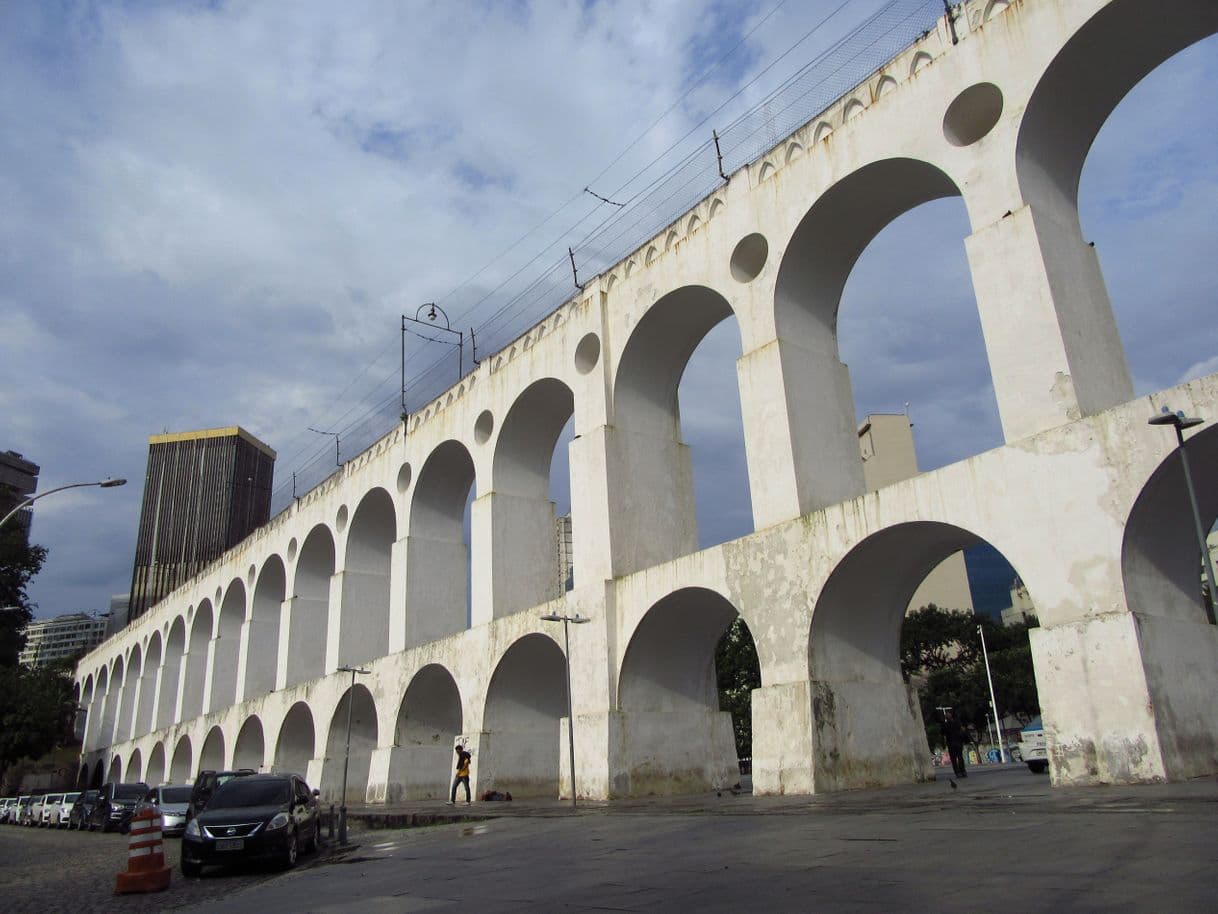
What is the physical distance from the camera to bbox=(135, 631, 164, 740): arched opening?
51344mm

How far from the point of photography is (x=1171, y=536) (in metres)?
12.1

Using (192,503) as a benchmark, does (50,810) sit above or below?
below

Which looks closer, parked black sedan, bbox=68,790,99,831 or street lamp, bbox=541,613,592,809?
street lamp, bbox=541,613,592,809

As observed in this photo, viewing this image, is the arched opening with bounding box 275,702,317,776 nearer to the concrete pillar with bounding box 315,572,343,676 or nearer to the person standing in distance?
the concrete pillar with bounding box 315,572,343,676

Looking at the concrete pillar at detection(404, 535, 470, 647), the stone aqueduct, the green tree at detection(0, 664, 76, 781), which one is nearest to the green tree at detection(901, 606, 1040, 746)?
the concrete pillar at detection(404, 535, 470, 647)

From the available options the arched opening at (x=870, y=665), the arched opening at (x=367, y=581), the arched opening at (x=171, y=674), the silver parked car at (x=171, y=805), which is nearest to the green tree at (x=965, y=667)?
the arched opening at (x=367, y=581)

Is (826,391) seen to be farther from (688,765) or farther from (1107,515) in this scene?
(688,765)

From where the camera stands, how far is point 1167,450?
1105 centimetres

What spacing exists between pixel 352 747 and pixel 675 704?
45.7 feet

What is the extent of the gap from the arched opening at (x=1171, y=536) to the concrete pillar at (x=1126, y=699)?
0.30 meters

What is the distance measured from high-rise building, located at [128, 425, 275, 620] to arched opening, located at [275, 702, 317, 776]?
77.2 m

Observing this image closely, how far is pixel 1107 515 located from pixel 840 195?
732 cm

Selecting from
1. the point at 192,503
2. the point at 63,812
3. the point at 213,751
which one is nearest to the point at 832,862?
the point at 63,812

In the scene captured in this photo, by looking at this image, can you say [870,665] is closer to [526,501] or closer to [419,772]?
[526,501]
